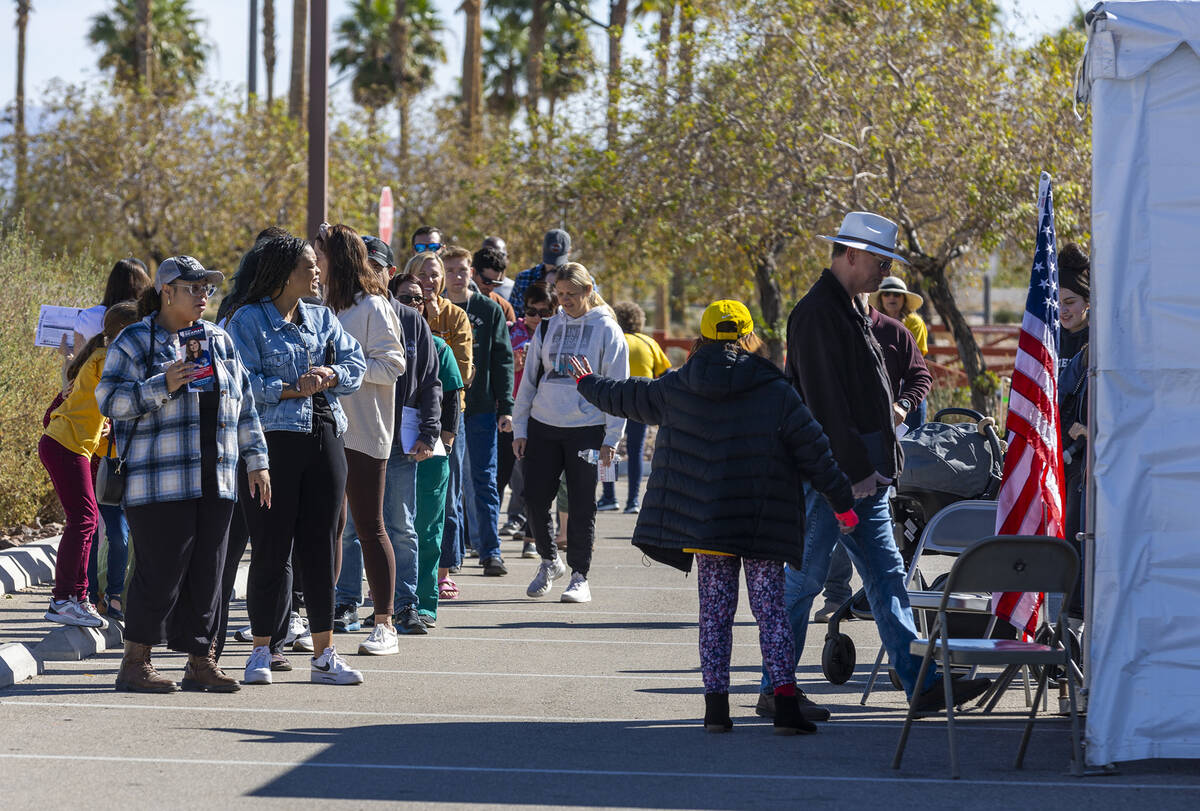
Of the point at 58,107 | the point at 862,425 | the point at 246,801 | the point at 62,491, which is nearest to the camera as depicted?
the point at 246,801

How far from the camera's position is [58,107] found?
3161cm

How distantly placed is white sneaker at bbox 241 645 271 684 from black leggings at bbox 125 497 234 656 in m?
0.28

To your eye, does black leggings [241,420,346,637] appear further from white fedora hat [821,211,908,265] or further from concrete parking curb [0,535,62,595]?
concrete parking curb [0,535,62,595]

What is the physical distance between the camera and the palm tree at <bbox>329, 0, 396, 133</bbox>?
51.0 meters

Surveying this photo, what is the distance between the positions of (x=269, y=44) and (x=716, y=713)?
40.5 metres

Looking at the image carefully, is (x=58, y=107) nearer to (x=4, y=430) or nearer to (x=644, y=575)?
(x=4, y=430)

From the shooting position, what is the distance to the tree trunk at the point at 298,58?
33125mm

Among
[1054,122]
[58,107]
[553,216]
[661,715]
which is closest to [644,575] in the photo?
[661,715]

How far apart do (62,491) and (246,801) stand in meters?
3.89

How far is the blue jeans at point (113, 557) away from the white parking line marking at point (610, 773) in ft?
9.35

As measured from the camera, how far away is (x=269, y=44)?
4459 centimetres

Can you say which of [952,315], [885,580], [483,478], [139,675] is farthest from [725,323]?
[952,315]

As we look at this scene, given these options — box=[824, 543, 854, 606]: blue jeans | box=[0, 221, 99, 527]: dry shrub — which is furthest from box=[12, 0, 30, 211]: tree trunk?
box=[824, 543, 854, 606]: blue jeans

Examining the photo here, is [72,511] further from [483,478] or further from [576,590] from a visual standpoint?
[483,478]
